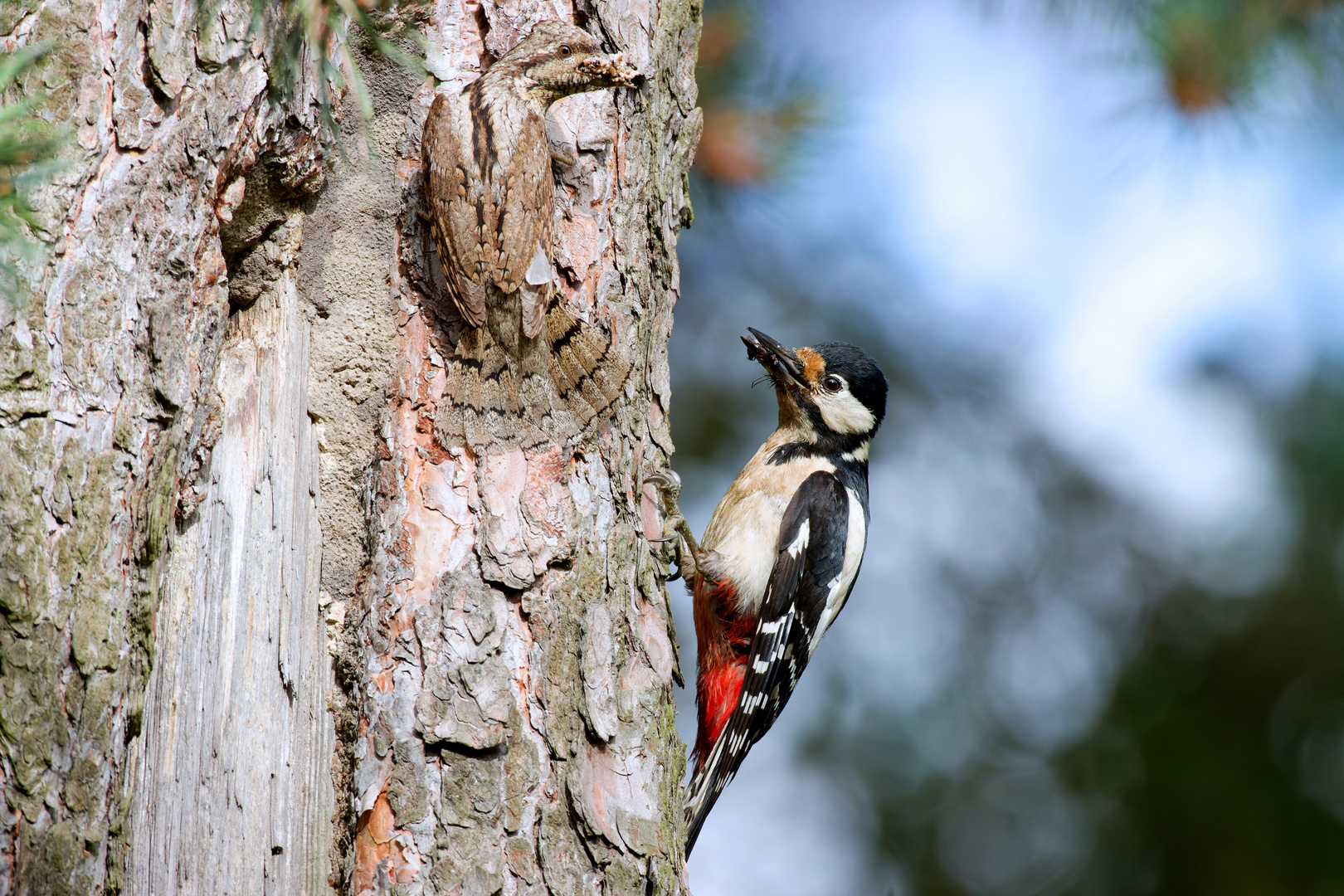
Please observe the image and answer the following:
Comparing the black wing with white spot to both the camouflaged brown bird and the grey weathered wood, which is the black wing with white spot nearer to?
the camouflaged brown bird

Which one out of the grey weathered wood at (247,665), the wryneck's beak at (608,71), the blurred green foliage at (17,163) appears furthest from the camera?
the wryneck's beak at (608,71)

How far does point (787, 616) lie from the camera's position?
10.6ft

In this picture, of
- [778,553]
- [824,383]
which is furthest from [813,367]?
[778,553]

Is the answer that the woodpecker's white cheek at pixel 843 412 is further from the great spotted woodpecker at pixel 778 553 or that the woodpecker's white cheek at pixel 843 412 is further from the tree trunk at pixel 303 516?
the tree trunk at pixel 303 516

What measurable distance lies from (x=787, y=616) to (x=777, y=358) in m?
0.84

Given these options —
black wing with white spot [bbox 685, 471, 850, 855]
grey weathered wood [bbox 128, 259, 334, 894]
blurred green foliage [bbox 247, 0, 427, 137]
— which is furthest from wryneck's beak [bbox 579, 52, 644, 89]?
black wing with white spot [bbox 685, 471, 850, 855]

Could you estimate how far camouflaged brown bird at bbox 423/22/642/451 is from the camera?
1844 mm

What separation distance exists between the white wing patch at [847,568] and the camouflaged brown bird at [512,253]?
60.5 inches

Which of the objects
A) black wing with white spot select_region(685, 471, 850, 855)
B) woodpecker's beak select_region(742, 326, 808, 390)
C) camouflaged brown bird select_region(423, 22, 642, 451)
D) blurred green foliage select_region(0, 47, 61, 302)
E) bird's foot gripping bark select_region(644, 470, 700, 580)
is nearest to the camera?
blurred green foliage select_region(0, 47, 61, 302)

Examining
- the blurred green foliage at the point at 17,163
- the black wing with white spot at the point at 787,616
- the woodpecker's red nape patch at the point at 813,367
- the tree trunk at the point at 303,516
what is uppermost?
the blurred green foliage at the point at 17,163

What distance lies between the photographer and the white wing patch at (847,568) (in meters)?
3.40

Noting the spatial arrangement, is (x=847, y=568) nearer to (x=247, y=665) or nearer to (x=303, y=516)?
(x=303, y=516)

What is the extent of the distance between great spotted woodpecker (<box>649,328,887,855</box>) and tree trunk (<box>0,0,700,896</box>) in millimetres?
913

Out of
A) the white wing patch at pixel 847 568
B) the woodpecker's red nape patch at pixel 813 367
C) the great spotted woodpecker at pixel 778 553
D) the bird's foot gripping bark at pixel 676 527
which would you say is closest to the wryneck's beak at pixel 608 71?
the bird's foot gripping bark at pixel 676 527
